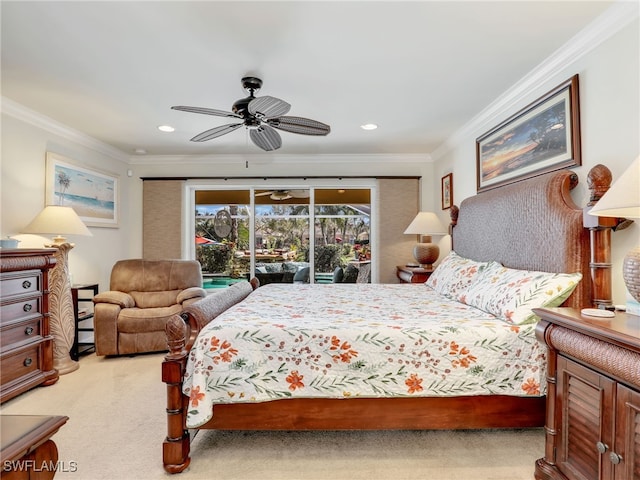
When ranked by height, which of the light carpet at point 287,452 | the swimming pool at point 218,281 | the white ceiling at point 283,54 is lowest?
the light carpet at point 287,452

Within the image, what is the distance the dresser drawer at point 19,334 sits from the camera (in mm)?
2543

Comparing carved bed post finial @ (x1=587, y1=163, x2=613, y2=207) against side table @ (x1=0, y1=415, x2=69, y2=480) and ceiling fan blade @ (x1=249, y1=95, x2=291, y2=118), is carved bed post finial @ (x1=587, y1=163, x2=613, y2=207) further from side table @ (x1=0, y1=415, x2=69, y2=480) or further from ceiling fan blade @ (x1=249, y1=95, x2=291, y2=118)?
side table @ (x1=0, y1=415, x2=69, y2=480)

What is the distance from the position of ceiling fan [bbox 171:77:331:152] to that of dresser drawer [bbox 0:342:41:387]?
221 centimetres

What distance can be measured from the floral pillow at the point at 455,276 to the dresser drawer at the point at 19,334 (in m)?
3.41

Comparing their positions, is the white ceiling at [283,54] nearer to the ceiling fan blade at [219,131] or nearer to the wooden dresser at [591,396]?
the ceiling fan blade at [219,131]

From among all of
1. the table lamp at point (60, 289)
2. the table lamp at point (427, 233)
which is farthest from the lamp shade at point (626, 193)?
the table lamp at point (60, 289)

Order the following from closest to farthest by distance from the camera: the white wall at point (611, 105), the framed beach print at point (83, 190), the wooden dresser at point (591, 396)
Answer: the wooden dresser at point (591, 396) → the white wall at point (611, 105) → the framed beach print at point (83, 190)

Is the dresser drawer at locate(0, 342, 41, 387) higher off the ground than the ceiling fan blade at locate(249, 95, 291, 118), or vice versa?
the ceiling fan blade at locate(249, 95, 291, 118)

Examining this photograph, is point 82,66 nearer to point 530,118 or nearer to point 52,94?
point 52,94

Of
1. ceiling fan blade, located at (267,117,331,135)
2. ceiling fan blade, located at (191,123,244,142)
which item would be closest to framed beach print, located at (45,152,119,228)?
ceiling fan blade, located at (191,123,244,142)

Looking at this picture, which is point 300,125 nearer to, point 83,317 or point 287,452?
point 287,452

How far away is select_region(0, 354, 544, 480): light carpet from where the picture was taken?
68.5 inches

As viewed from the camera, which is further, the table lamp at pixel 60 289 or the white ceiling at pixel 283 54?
the table lamp at pixel 60 289

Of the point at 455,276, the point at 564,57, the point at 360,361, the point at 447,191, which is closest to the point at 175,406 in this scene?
the point at 360,361
